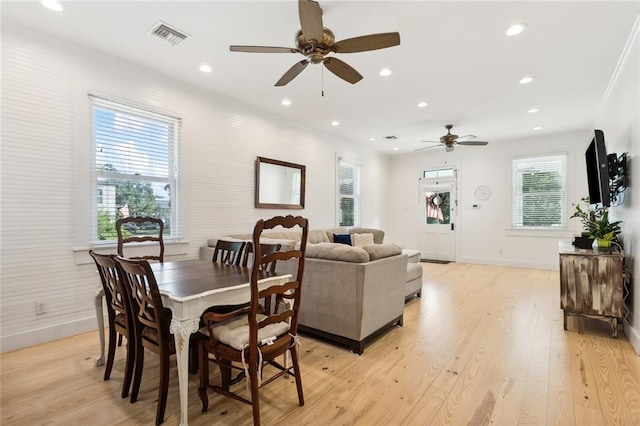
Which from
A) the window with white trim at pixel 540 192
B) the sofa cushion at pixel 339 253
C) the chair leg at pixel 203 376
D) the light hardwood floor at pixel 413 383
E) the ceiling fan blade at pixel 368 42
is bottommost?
the light hardwood floor at pixel 413 383

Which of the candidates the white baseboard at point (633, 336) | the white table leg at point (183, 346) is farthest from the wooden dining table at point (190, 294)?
the white baseboard at point (633, 336)

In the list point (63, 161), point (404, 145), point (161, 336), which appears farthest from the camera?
point (404, 145)

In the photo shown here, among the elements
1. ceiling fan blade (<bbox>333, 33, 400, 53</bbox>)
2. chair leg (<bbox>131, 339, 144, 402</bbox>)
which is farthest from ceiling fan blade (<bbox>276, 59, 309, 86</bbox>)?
chair leg (<bbox>131, 339, 144, 402</bbox>)

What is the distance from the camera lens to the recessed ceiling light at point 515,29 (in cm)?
271

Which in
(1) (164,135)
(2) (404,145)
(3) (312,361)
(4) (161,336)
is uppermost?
(2) (404,145)

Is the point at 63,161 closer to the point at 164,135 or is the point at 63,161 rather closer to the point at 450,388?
the point at 164,135

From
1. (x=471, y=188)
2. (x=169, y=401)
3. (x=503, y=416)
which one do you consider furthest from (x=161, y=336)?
(x=471, y=188)

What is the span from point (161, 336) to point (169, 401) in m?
0.59

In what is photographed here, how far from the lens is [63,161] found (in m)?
3.00

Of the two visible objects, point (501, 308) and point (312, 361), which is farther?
point (501, 308)

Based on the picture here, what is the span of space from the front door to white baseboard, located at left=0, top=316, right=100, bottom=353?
279 inches

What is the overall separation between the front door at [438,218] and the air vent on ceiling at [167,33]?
6.64 meters

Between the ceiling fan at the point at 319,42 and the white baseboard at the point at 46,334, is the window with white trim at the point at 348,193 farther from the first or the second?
the white baseboard at the point at 46,334

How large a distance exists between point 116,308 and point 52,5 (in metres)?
2.52
